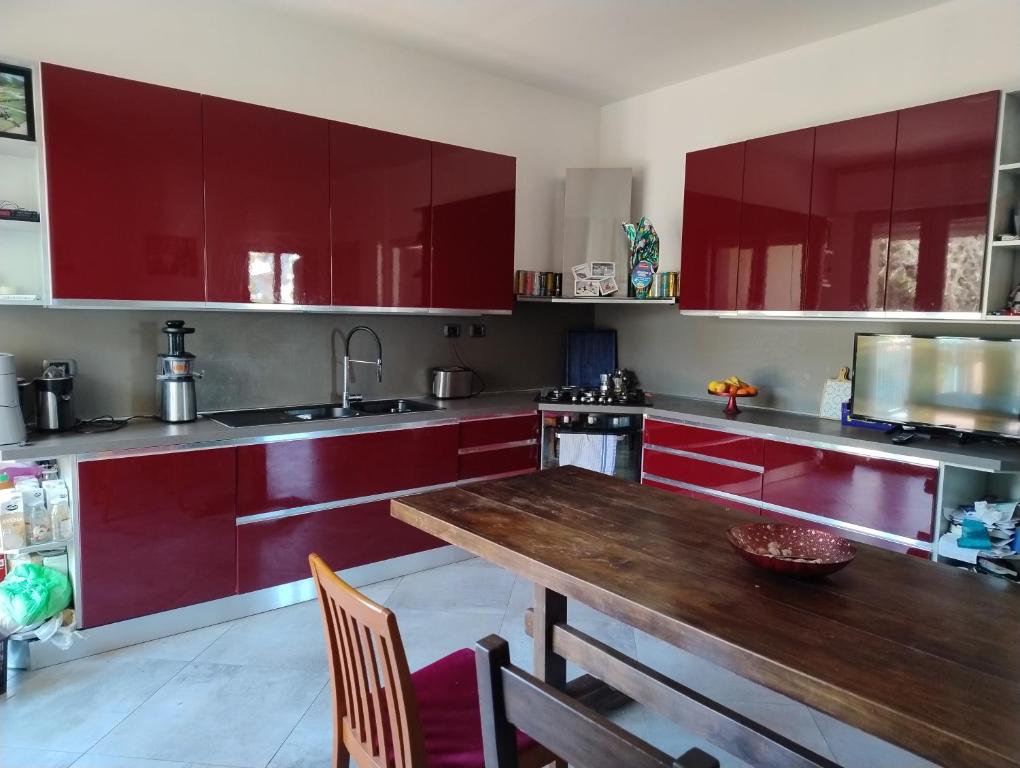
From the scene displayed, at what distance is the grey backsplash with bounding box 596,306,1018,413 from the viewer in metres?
3.52

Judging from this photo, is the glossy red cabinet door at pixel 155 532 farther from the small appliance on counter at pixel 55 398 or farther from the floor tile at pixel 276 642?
the small appliance on counter at pixel 55 398

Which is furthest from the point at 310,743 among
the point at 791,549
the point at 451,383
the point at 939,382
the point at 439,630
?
the point at 939,382

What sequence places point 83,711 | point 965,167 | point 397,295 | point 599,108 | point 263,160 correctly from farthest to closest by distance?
point 599,108, point 397,295, point 263,160, point 965,167, point 83,711

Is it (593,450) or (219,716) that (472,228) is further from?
(219,716)

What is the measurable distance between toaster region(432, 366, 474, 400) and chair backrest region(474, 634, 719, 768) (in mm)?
3086

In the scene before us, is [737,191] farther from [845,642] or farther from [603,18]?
[845,642]

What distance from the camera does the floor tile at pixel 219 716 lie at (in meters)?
2.10

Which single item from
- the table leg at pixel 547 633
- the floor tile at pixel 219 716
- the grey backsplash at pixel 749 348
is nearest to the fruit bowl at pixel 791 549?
the table leg at pixel 547 633

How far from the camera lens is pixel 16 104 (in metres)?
2.54

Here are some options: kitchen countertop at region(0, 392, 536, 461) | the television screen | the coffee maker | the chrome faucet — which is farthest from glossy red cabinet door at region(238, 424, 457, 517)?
the television screen

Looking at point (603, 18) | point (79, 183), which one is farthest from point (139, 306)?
point (603, 18)

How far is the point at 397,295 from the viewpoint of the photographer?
11.5ft

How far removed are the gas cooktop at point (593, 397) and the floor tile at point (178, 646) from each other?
2111 mm

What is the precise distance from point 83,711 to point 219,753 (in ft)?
1.91
